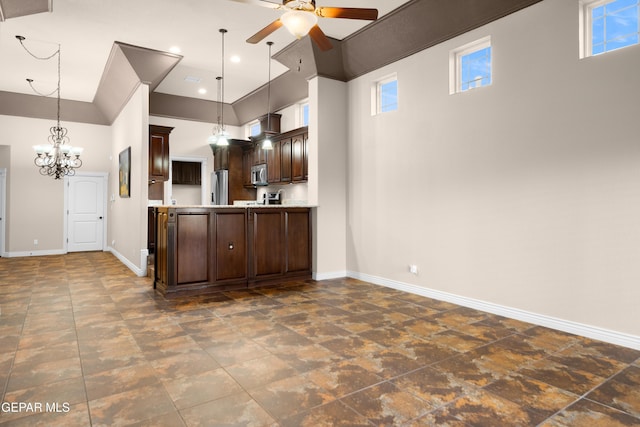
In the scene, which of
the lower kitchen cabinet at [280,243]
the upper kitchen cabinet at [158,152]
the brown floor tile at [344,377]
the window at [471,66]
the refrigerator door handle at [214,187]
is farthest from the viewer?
the refrigerator door handle at [214,187]

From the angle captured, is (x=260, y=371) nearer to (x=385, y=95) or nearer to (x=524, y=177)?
(x=524, y=177)

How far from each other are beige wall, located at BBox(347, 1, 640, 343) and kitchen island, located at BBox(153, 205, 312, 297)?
1.33 metres

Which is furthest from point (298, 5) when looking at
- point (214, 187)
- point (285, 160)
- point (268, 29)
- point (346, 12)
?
→ point (214, 187)

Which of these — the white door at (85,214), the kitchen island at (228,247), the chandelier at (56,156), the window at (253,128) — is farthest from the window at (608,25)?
the white door at (85,214)

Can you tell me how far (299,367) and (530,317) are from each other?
8.07 ft

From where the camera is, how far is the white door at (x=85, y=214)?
9227 mm

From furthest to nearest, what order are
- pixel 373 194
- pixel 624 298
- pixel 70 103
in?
pixel 70 103
pixel 373 194
pixel 624 298

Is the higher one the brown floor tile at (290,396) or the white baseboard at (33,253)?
the white baseboard at (33,253)

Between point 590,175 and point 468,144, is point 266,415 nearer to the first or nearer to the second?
point 590,175

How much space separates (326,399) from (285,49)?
515 cm

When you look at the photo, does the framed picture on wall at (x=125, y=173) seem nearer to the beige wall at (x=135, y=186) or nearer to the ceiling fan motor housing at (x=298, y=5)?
the beige wall at (x=135, y=186)

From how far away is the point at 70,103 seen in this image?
28.9 ft

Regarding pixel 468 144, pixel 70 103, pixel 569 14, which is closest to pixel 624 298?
pixel 468 144

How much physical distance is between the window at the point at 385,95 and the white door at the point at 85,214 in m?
7.25
